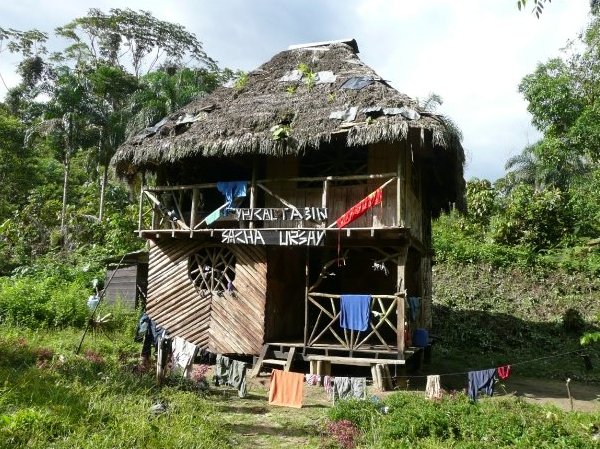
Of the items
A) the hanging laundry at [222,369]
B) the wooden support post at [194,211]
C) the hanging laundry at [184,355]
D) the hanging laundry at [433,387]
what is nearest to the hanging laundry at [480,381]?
the hanging laundry at [433,387]

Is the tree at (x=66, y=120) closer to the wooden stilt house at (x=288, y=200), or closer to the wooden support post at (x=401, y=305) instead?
the wooden stilt house at (x=288, y=200)

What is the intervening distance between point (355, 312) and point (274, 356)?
1.99 m

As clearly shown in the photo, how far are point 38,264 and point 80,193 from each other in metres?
10.2

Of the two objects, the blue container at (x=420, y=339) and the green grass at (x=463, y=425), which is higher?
the blue container at (x=420, y=339)

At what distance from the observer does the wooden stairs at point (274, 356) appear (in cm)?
1074

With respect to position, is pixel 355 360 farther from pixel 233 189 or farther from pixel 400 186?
pixel 233 189

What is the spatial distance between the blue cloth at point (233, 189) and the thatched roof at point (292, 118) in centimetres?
68

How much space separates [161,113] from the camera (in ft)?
78.8

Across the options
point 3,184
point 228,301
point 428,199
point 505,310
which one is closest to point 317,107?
point 228,301

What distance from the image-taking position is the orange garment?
8648 mm

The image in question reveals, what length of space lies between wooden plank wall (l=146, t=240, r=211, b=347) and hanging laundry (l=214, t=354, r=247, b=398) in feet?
8.19

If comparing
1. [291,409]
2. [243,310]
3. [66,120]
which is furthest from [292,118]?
[66,120]

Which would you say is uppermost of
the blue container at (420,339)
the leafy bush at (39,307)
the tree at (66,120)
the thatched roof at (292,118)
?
the tree at (66,120)

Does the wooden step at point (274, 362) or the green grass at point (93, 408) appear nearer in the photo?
the green grass at point (93, 408)
